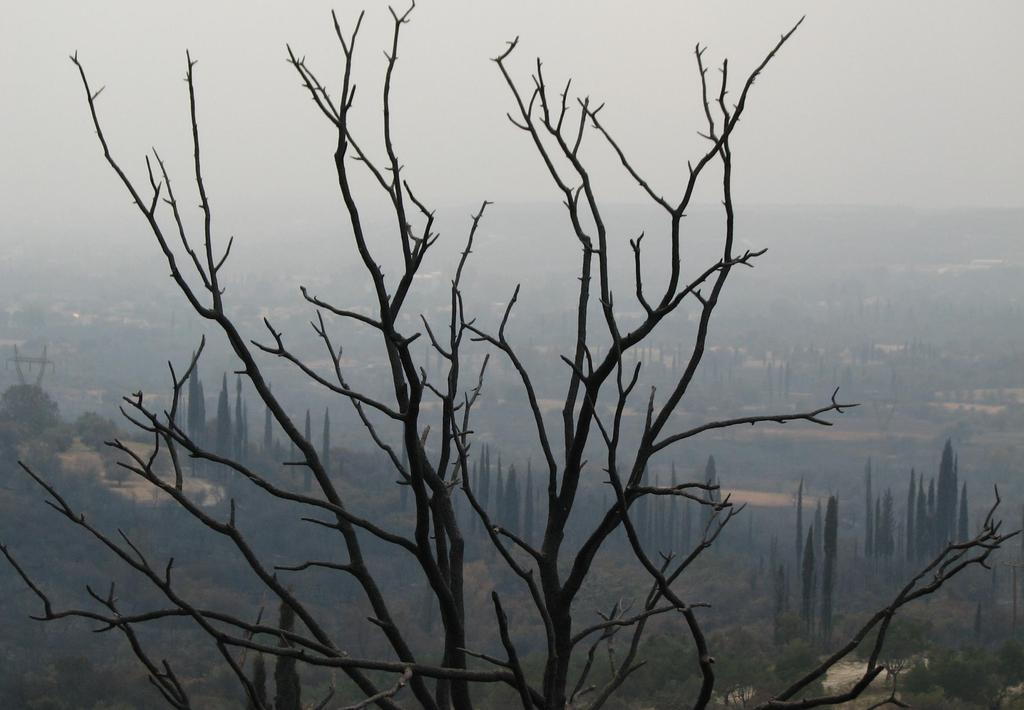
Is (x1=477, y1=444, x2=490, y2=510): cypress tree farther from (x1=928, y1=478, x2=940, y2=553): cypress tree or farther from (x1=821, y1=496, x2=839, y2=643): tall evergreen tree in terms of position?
(x1=821, y1=496, x2=839, y2=643): tall evergreen tree

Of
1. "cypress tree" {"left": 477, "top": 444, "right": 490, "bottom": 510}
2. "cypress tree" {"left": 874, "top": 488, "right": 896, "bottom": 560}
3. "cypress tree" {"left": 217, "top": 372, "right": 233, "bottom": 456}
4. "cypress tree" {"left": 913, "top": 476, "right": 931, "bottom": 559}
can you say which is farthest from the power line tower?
"cypress tree" {"left": 913, "top": 476, "right": 931, "bottom": 559}

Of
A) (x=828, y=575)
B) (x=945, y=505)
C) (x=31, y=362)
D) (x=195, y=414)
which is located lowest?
(x=828, y=575)

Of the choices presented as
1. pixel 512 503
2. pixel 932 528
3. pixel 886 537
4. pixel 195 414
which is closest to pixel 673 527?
pixel 512 503

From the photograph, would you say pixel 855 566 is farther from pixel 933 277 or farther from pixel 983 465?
pixel 933 277

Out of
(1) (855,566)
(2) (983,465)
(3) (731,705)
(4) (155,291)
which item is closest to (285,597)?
(3) (731,705)

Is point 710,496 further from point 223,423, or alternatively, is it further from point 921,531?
point 223,423

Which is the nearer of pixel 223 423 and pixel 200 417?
pixel 223 423

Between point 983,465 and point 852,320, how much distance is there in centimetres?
6223

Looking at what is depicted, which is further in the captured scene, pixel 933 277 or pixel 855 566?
pixel 933 277

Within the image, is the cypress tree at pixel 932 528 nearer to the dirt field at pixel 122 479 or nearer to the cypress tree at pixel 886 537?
the cypress tree at pixel 886 537

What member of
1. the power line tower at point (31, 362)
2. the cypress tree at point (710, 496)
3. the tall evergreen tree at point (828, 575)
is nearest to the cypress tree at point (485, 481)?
the cypress tree at point (710, 496)

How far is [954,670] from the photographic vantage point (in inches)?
1051

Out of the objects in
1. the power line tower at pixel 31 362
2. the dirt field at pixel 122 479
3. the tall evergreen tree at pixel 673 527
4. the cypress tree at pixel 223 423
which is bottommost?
the tall evergreen tree at pixel 673 527

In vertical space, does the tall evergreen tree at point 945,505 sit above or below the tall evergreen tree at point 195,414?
below
